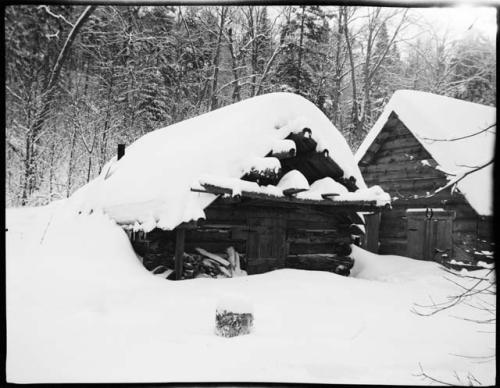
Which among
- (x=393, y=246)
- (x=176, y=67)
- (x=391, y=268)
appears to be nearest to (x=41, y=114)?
(x=176, y=67)

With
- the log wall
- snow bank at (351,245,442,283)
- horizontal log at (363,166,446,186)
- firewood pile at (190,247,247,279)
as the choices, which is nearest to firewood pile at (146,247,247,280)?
firewood pile at (190,247,247,279)

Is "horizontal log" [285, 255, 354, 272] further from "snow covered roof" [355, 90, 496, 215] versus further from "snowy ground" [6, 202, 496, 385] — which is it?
"snow covered roof" [355, 90, 496, 215]

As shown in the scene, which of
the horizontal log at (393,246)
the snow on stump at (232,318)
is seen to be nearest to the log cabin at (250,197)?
the snow on stump at (232,318)

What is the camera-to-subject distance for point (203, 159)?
7.64 m

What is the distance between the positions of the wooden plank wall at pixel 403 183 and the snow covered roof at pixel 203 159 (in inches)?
114

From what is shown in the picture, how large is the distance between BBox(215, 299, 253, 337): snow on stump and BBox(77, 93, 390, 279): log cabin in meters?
2.30

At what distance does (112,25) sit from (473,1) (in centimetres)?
631

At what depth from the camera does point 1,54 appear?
3875 mm

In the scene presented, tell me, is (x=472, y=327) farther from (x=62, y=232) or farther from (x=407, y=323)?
(x=62, y=232)

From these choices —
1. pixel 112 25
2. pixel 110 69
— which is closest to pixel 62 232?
pixel 110 69

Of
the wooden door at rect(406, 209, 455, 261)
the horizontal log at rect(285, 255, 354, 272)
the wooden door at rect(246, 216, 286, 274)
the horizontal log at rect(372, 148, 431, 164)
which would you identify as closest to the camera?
the wooden door at rect(246, 216, 286, 274)

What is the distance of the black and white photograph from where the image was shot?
4.15 meters

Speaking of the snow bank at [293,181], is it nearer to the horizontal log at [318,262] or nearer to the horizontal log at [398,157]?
the horizontal log at [318,262]

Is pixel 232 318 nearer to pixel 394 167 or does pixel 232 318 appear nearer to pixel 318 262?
pixel 318 262
